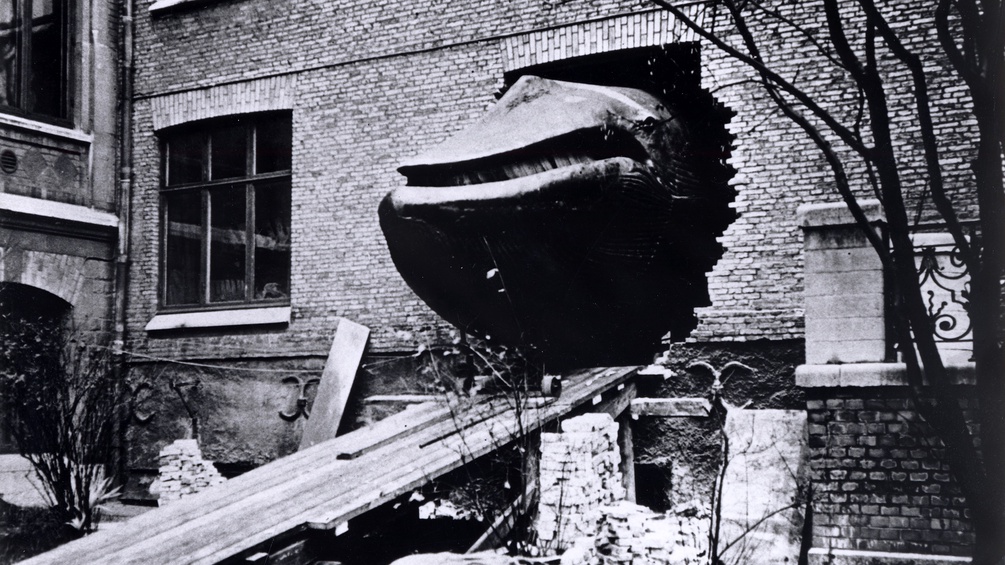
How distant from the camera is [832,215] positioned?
18.3 feet

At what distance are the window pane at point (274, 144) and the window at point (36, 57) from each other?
7.69ft

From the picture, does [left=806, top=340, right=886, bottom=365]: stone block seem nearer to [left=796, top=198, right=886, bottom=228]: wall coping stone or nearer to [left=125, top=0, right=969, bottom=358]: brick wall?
[left=796, top=198, right=886, bottom=228]: wall coping stone

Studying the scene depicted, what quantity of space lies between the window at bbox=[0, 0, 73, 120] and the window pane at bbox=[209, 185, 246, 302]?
2.07 meters

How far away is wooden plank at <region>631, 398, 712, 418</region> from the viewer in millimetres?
7629

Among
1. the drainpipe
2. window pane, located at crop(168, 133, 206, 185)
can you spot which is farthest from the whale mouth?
the drainpipe

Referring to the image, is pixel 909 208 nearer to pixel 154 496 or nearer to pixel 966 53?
pixel 966 53

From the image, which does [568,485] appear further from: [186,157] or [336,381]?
[186,157]

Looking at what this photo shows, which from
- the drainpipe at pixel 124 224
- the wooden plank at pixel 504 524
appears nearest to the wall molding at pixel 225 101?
the drainpipe at pixel 124 224

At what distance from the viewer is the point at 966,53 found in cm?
383

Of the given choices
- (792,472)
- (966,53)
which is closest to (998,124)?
(966,53)

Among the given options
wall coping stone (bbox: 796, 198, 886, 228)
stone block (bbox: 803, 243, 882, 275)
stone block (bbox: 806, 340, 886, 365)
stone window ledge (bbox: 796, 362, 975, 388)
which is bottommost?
stone window ledge (bbox: 796, 362, 975, 388)

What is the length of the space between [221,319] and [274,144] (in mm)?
2111

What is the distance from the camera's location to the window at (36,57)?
31.9ft

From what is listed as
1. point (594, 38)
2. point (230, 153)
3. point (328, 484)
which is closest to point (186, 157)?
point (230, 153)
